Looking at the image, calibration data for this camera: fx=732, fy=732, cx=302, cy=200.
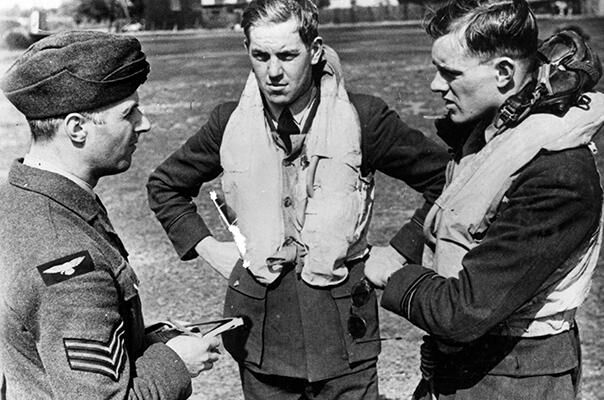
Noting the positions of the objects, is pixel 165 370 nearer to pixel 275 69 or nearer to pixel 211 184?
pixel 275 69

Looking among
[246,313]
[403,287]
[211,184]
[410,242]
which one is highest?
[403,287]

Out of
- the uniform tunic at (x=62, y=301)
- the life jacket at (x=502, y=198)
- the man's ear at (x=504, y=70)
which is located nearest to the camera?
the uniform tunic at (x=62, y=301)

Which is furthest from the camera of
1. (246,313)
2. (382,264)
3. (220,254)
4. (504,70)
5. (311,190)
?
(220,254)

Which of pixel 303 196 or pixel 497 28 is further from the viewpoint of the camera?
pixel 303 196

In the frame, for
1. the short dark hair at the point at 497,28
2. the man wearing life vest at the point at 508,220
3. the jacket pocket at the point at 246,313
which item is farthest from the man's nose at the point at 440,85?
the jacket pocket at the point at 246,313

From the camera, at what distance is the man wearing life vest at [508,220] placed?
2094 mm

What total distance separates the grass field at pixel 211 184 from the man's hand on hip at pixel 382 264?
1550 millimetres

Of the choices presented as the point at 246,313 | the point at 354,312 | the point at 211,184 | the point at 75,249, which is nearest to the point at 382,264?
the point at 354,312

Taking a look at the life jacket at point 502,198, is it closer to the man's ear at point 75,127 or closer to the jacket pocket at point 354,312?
the jacket pocket at point 354,312

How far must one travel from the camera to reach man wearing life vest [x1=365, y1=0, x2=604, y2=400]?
6.87 feet

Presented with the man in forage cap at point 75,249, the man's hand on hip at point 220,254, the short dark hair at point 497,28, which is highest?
the short dark hair at point 497,28

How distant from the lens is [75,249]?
1.92 m

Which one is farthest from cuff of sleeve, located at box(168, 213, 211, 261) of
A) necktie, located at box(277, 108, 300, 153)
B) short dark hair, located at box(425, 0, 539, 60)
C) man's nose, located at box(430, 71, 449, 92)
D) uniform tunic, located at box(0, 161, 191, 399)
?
short dark hair, located at box(425, 0, 539, 60)

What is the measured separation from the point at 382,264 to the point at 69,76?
1.29 meters
